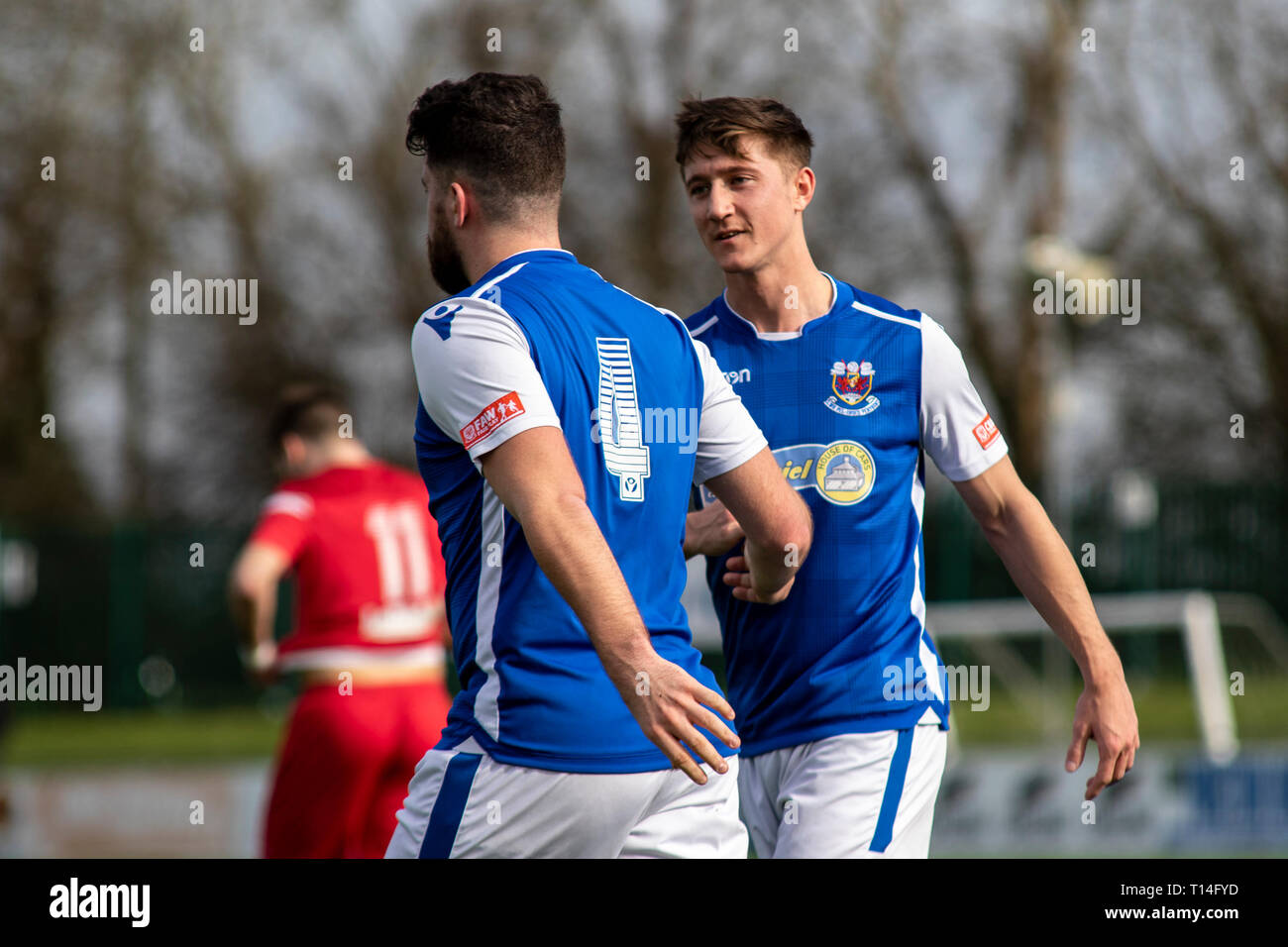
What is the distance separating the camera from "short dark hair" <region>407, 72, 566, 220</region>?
10.5 feet

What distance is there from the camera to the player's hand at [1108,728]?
382cm

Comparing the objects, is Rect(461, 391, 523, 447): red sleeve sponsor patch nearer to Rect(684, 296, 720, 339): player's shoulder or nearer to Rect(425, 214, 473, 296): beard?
Rect(425, 214, 473, 296): beard

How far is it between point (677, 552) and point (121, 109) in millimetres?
24767

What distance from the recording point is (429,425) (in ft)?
10.3

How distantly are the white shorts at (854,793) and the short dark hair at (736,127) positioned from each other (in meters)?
1.60

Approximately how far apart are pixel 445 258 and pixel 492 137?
28 cm

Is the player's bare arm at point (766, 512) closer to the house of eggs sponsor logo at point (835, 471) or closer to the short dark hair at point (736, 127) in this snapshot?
the house of eggs sponsor logo at point (835, 471)

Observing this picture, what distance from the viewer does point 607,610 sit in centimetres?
278

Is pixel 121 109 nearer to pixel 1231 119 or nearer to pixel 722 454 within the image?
pixel 1231 119

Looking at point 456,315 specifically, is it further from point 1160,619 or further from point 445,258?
point 1160,619

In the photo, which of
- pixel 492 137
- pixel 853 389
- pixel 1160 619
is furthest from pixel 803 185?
pixel 1160 619

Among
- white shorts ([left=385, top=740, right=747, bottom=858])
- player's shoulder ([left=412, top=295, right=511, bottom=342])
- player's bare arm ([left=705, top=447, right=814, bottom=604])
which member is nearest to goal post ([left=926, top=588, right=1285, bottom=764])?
player's bare arm ([left=705, top=447, right=814, bottom=604])
